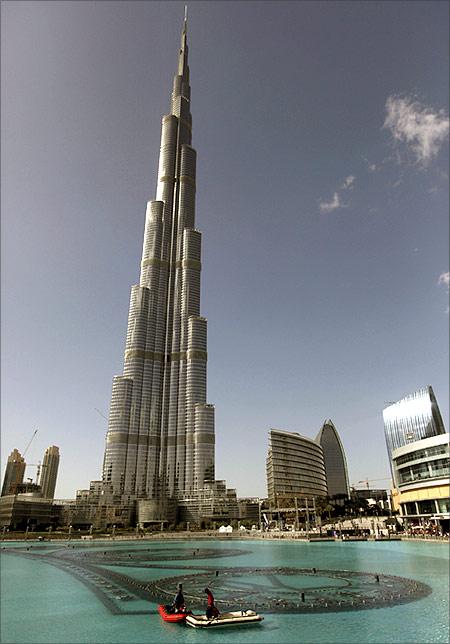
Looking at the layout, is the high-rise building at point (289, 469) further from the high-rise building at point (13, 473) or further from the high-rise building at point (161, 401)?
the high-rise building at point (13, 473)

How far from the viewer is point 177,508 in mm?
154750

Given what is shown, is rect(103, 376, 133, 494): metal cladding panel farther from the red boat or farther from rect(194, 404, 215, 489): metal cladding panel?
the red boat

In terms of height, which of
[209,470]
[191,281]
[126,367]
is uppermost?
[191,281]

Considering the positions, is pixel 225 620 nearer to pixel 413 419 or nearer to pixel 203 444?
pixel 203 444

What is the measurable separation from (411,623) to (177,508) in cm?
14547

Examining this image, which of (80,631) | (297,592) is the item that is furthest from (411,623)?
(80,631)

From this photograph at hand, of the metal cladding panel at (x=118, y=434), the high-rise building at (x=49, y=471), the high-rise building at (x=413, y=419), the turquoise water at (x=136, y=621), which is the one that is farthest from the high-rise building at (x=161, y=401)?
the high-rise building at (x=49, y=471)

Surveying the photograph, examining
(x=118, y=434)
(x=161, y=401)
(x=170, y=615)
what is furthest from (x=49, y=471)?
(x=161, y=401)

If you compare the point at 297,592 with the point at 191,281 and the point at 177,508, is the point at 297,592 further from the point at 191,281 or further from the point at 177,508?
the point at 191,281

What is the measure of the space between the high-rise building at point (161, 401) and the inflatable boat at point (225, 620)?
133627 mm

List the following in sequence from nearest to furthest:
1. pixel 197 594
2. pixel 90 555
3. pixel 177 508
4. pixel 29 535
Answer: pixel 29 535 < pixel 197 594 < pixel 90 555 < pixel 177 508

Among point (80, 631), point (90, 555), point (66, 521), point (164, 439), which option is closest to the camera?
point (80, 631)

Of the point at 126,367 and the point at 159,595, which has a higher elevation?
the point at 126,367

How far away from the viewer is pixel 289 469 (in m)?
180
